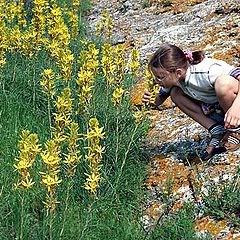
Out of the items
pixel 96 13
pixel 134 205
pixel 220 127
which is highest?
pixel 220 127

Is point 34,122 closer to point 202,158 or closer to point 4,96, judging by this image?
point 4,96

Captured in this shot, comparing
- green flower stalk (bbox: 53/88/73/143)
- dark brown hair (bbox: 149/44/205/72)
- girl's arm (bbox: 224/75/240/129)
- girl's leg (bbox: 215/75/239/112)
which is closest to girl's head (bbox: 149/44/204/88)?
dark brown hair (bbox: 149/44/205/72)

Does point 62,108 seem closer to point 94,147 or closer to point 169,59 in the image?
point 94,147

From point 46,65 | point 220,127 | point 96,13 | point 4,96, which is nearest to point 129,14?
point 96,13

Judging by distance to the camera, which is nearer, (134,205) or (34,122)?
(134,205)

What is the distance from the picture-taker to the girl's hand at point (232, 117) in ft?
11.0

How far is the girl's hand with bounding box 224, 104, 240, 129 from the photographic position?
3355 millimetres

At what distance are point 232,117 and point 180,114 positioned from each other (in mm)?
1066

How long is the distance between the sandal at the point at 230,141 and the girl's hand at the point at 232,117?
27 cm

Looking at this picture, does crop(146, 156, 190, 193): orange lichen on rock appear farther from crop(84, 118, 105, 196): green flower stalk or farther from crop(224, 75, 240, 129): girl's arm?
crop(84, 118, 105, 196): green flower stalk

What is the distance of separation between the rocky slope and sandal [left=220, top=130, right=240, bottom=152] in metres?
0.04

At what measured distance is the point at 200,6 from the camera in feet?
21.4

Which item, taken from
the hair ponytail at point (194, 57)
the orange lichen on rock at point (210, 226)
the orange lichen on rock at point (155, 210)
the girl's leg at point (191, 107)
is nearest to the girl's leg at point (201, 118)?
the girl's leg at point (191, 107)

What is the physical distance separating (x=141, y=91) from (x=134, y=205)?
170cm
